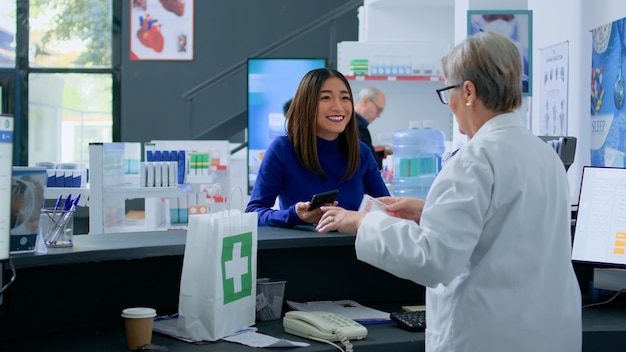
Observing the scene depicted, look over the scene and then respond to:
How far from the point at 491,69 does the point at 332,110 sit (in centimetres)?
137

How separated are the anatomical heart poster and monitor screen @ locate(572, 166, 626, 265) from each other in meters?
8.15

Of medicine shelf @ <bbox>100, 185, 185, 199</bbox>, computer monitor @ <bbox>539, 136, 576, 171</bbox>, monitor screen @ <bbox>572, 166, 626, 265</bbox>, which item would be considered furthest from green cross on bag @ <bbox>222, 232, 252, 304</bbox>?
medicine shelf @ <bbox>100, 185, 185, 199</bbox>

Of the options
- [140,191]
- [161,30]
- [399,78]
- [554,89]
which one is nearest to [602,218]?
[554,89]

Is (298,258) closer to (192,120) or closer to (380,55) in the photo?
(380,55)

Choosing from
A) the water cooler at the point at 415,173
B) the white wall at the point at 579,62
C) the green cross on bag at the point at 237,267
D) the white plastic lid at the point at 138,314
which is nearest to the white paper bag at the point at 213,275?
the green cross on bag at the point at 237,267

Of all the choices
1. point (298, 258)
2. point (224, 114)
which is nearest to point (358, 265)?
point (298, 258)

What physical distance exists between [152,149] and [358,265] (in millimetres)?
4119

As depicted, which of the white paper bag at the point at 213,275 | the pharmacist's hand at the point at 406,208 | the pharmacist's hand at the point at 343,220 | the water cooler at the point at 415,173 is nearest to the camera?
the pharmacist's hand at the point at 343,220

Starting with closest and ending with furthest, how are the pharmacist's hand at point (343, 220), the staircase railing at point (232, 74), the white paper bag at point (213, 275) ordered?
the pharmacist's hand at point (343, 220)
the white paper bag at point (213, 275)
the staircase railing at point (232, 74)

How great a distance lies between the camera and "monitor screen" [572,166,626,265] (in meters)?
2.65

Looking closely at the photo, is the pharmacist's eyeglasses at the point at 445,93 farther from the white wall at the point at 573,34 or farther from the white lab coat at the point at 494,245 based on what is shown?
the white wall at the point at 573,34

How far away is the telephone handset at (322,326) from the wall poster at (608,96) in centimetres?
221

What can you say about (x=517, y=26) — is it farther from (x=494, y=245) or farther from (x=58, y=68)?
(x=58, y=68)

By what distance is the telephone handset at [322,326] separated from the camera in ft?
7.47
